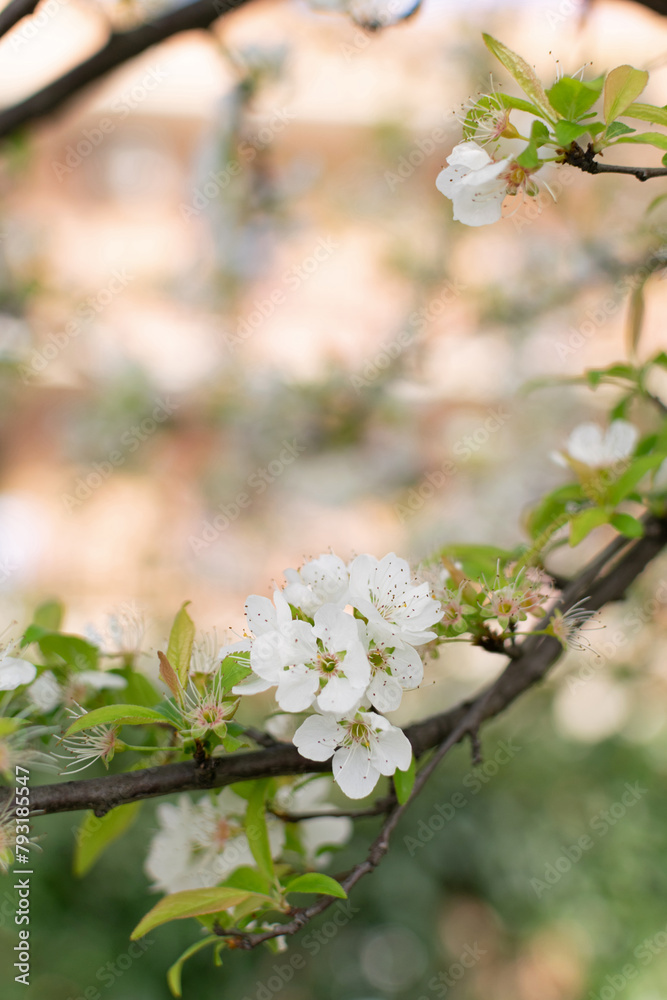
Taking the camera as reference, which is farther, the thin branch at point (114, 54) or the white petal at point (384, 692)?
the thin branch at point (114, 54)

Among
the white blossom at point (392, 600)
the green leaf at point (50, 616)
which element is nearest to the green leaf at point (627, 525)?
the white blossom at point (392, 600)

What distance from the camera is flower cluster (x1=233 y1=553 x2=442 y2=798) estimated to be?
19.7 inches

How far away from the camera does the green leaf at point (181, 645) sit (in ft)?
1.92

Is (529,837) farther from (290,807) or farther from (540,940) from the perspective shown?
(290,807)

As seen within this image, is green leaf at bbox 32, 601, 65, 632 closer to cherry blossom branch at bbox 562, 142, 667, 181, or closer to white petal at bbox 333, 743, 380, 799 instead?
white petal at bbox 333, 743, 380, 799

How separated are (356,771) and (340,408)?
1.97 m

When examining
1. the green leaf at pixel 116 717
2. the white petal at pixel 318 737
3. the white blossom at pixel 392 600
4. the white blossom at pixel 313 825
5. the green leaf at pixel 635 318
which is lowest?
the white blossom at pixel 313 825

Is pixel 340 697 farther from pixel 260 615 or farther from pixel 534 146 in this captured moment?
pixel 534 146

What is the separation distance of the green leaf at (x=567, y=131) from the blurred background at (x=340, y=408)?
0.38 meters

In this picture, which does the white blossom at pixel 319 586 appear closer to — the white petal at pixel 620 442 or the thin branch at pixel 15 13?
the white petal at pixel 620 442

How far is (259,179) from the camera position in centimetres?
217

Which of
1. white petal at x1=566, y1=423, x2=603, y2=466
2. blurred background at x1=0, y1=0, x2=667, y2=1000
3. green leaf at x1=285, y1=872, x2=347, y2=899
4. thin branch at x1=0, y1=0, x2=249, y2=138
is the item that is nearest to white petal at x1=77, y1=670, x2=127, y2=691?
green leaf at x1=285, y1=872, x2=347, y2=899

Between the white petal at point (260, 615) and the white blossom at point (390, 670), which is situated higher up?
the white petal at point (260, 615)

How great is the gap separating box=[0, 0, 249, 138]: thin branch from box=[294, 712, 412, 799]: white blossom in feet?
3.04
